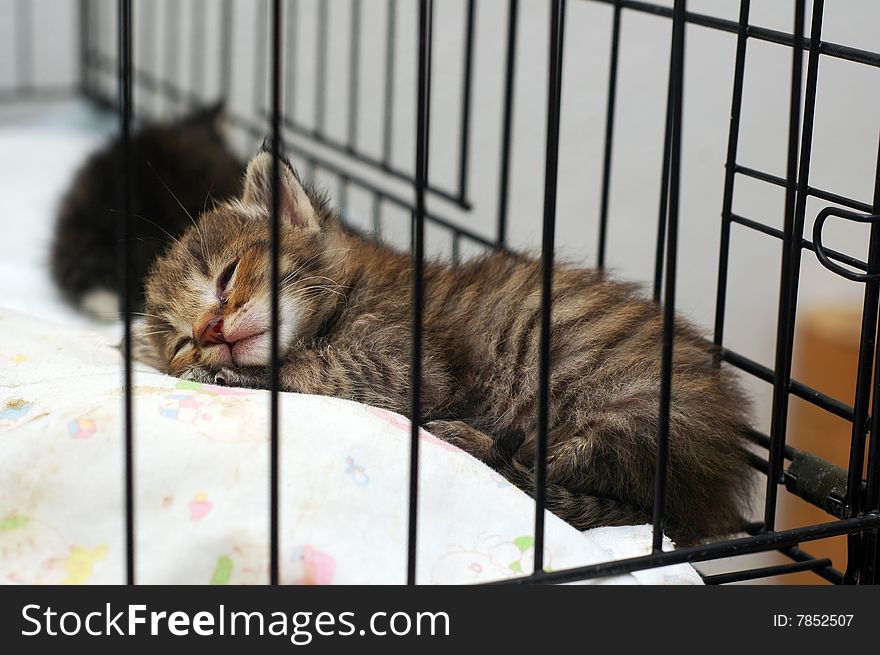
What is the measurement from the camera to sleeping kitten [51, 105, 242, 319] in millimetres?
2330

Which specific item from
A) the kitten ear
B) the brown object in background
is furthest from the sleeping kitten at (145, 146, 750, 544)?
the brown object in background

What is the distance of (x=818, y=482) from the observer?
4.22ft

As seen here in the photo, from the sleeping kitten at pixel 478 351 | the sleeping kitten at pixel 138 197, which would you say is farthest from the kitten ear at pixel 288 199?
the sleeping kitten at pixel 138 197

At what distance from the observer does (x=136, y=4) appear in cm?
354

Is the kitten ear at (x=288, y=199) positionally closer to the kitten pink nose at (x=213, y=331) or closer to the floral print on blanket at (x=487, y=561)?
the kitten pink nose at (x=213, y=331)

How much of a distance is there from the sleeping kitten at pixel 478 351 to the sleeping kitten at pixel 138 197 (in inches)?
31.0

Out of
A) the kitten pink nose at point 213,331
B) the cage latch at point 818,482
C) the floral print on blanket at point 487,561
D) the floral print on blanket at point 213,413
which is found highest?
the kitten pink nose at point 213,331

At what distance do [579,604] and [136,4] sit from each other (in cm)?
306

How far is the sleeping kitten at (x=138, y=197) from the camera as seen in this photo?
7.64 ft

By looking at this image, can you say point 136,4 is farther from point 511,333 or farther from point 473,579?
point 473,579

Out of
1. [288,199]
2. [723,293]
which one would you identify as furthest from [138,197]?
[723,293]

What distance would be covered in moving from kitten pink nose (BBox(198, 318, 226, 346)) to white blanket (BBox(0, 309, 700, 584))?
0.24 m

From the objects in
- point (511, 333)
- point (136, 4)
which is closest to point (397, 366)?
point (511, 333)

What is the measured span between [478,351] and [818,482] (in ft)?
1.41
